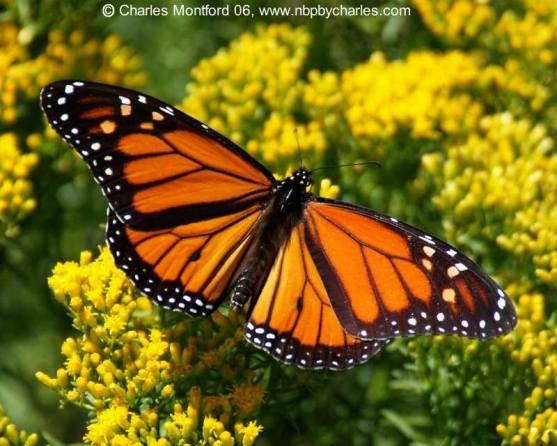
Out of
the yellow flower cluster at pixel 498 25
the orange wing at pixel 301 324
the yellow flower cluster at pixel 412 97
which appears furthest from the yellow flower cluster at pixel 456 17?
the orange wing at pixel 301 324

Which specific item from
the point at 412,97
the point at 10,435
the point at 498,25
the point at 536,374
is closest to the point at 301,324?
the point at 536,374

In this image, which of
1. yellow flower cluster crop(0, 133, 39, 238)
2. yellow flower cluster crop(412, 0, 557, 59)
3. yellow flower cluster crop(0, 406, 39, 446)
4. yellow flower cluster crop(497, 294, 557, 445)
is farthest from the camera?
yellow flower cluster crop(412, 0, 557, 59)

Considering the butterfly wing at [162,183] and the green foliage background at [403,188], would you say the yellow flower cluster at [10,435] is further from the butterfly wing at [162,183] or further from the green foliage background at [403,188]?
the green foliage background at [403,188]

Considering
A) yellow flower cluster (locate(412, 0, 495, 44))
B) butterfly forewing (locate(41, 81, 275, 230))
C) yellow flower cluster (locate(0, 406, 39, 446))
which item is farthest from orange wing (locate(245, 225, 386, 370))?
yellow flower cluster (locate(412, 0, 495, 44))

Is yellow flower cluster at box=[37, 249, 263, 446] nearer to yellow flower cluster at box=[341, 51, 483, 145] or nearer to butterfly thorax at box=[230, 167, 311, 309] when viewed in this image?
butterfly thorax at box=[230, 167, 311, 309]

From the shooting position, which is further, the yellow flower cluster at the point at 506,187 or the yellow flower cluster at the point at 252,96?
the yellow flower cluster at the point at 252,96

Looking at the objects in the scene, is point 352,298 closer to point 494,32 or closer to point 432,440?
point 432,440

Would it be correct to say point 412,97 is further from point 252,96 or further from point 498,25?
point 498,25
